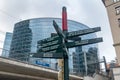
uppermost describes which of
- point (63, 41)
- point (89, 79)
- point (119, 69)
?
point (63, 41)

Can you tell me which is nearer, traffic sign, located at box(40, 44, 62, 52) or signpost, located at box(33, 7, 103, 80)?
signpost, located at box(33, 7, 103, 80)

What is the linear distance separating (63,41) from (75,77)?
19795 mm

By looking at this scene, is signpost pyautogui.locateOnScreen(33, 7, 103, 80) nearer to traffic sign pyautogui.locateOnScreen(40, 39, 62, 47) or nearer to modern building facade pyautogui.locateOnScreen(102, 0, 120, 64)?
traffic sign pyautogui.locateOnScreen(40, 39, 62, 47)

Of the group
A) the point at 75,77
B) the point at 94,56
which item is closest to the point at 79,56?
the point at 94,56

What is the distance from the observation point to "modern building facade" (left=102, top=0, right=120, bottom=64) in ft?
77.8

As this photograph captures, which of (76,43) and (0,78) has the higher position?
(76,43)

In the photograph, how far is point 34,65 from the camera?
1697 cm

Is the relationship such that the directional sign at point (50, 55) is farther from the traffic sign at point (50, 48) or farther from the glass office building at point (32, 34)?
the glass office building at point (32, 34)

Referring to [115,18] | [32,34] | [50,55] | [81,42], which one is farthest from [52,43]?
[32,34]

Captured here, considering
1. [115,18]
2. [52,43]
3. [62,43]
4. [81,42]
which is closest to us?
[62,43]

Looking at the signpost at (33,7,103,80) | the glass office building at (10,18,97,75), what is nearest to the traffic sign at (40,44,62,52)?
the signpost at (33,7,103,80)

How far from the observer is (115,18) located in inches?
998

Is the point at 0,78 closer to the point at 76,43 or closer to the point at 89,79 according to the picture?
the point at 89,79

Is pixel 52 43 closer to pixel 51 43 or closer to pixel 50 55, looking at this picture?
pixel 51 43
